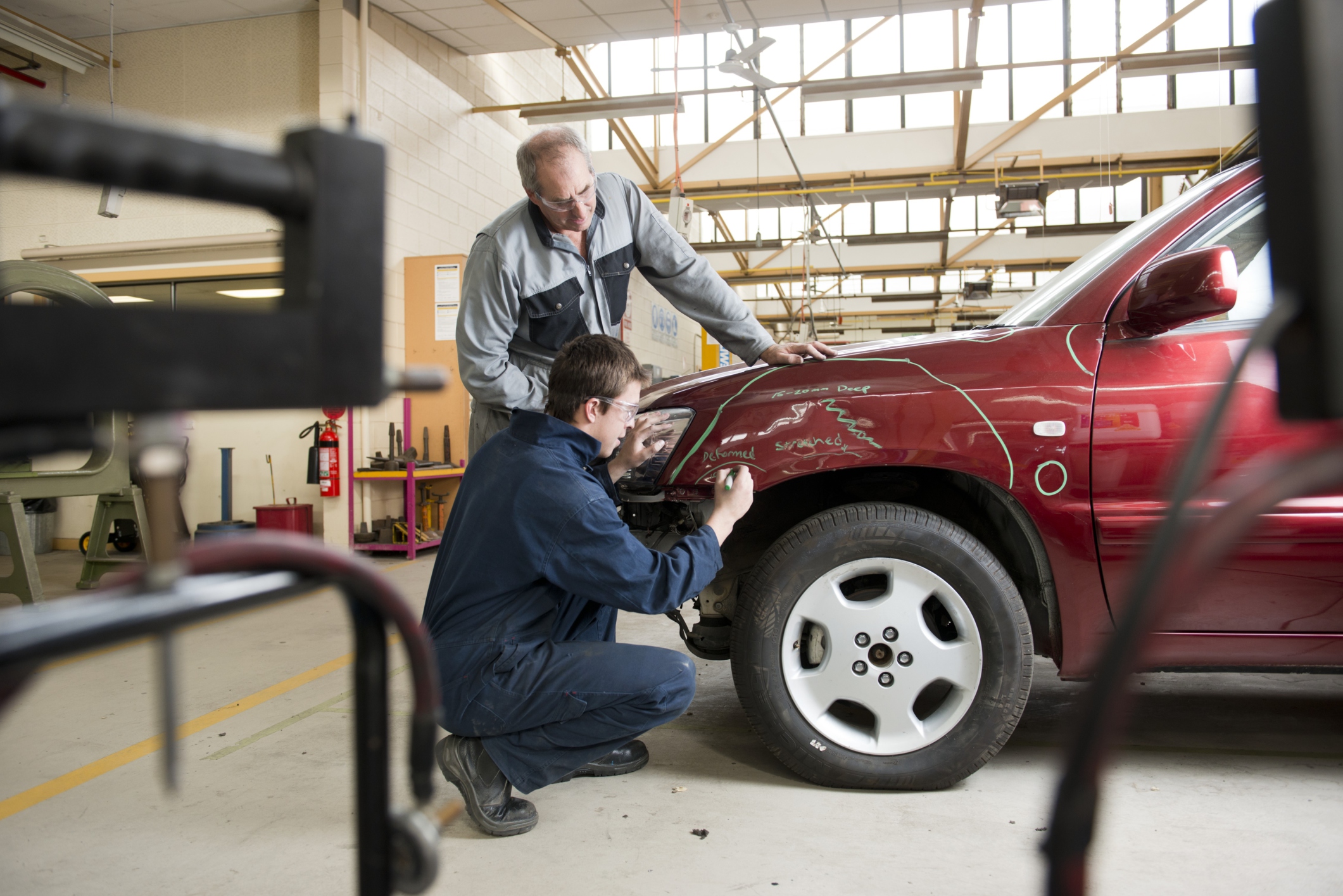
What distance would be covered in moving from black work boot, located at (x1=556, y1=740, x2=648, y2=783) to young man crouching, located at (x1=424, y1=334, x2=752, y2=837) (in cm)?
32

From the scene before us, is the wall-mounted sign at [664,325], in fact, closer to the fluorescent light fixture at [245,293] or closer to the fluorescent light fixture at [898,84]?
the fluorescent light fixture at [898,84]

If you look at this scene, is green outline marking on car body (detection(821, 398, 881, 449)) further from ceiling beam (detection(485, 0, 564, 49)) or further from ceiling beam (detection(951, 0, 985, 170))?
ceiling beam (detection(951, 0, 985, 170))

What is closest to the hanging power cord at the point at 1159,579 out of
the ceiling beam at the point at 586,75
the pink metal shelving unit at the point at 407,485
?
the pink metal shelving unit at the point at 407,485

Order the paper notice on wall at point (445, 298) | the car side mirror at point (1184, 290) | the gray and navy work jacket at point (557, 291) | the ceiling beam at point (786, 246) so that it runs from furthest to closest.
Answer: the ceiling beam at point (786, 246)
the paper notice on wall at point (445, 298)
the gray and navy work jacket at point (557, 291)
the car side mirror at point (1184, 290)

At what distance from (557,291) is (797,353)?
2.52 ft

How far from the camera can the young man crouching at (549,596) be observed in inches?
75.2

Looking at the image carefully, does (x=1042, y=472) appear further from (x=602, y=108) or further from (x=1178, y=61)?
(x=1178, y=61)

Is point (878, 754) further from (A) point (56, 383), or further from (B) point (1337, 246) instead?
(A) point (56, 383)

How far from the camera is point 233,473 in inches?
288

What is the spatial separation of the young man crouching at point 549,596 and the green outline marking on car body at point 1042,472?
0.66m

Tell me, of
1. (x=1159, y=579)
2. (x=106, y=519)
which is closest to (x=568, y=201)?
(x=1159, y=579)

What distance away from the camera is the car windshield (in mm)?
2131

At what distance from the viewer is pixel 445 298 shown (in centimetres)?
710

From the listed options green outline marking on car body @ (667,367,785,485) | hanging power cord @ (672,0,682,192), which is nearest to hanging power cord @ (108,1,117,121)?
hanging power cord @ (672,0,682,192)
